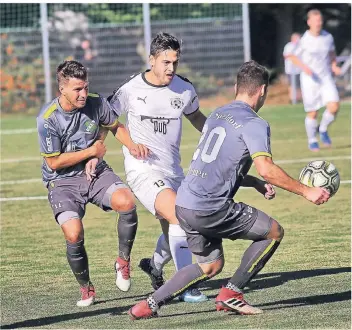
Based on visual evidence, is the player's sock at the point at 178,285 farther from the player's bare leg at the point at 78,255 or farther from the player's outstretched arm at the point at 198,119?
the player's outstretched arm at the point at 198,119

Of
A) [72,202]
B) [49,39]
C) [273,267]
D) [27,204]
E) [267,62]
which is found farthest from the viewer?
[267,62]

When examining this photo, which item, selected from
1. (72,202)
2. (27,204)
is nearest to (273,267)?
(72,202)

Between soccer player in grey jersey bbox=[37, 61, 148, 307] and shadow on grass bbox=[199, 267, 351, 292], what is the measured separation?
36.9 inches

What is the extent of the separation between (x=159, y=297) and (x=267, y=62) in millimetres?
32880

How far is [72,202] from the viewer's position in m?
8.77

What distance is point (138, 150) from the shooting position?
8.84 m

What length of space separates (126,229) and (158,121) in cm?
96

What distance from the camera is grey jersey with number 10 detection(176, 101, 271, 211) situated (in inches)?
299

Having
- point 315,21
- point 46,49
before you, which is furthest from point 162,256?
point 46,49

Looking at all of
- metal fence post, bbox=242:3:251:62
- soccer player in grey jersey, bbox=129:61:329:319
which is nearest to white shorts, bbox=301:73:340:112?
metal fence post, bbox=242:3:251:62

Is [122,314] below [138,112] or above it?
below

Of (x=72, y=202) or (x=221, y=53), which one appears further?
(x=221, y=53)

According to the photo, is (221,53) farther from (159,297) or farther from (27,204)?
(159,297)

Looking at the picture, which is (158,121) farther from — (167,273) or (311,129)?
(311,129)
